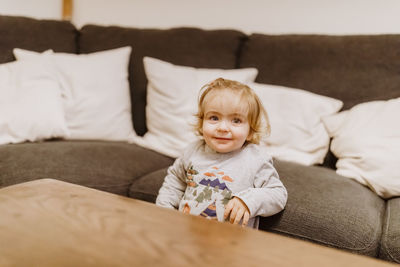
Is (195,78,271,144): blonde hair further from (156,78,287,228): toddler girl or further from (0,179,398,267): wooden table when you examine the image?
(0,179,398,267): wooden table

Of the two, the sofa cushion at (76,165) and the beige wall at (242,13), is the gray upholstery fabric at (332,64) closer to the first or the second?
the beige wall at (242,13)

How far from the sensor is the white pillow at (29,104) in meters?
1.70

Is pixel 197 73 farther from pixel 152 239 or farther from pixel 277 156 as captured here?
pixel 152 239

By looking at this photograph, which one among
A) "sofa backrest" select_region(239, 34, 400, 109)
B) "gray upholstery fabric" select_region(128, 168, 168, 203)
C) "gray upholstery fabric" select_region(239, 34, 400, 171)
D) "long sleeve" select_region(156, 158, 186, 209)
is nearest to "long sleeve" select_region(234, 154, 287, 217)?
"long sleeve" select_region(156, 158, 186, 209)

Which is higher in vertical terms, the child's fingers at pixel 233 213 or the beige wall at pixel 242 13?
the beige wall at pixel 242 13

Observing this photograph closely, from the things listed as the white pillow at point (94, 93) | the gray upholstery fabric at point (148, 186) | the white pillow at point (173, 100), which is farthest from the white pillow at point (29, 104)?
the gray upholstery fabric at point (148, 186)

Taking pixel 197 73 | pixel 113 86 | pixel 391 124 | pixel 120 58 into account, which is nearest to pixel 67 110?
pixel 113 86

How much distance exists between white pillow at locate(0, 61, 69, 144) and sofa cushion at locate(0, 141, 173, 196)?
0.12 m

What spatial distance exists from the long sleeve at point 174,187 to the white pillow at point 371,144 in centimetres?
64

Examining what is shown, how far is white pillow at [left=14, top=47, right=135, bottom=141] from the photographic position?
1.92 m

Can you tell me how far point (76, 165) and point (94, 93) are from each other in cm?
58

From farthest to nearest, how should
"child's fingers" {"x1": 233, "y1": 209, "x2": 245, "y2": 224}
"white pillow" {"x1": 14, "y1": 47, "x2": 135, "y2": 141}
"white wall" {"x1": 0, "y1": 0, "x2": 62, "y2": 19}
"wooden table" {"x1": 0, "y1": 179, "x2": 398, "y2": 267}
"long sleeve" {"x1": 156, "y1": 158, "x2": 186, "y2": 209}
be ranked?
"white wall" {"x1": 0, "y1": 0, "x2": 62, "y2": 19}, "white pillow" {"x1": 14, "y1": 47, "x2": 135, "y2": 141}, "long sleeve" {"x1": 156, "y1": 158, "x2": 186, "y2": 209}, "child's fingers" {"x1": 233, "y1": 209, "x2": 245, "y2": 224}, "wooden table" {"x1": 0, "y1": 179, "x2": 398, "y2": 267}

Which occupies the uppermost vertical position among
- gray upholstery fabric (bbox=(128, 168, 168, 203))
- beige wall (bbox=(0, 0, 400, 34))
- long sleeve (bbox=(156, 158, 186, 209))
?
beige wall (bbox=(0, 0, 400, 34))

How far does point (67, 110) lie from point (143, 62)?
465 mm
